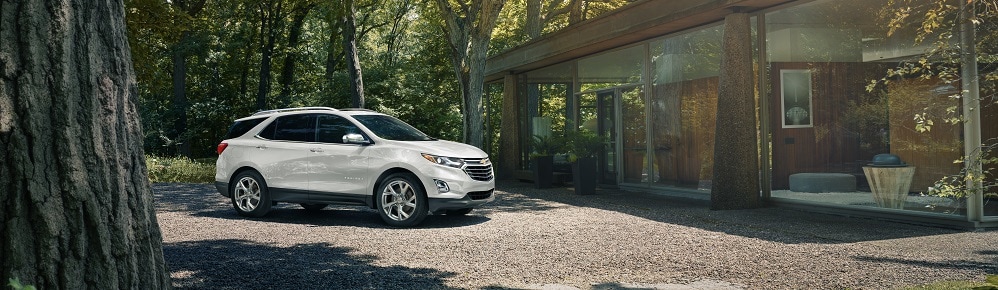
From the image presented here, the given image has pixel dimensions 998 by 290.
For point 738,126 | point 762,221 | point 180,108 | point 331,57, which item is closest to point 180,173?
point 180,108

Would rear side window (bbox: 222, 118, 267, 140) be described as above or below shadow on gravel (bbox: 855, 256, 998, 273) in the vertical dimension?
above

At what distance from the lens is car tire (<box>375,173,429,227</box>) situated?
11250mm

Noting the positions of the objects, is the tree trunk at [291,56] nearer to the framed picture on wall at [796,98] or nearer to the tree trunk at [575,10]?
the tree trunk at [575,10]

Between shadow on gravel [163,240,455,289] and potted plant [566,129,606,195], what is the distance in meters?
8.64

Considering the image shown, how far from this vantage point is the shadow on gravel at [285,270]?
22.2 feet

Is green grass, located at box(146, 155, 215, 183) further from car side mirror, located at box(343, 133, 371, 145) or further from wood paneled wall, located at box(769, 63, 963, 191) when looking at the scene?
wood paneled wall, located at box(769, 63, 963, 191)

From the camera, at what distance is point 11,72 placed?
3562mm

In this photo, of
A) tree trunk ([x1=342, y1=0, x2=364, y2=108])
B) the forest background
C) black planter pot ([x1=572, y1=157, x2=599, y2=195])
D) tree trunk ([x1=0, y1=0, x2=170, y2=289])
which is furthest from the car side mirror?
tree trunk ([x1=342, y1=0, x2=364, y2=108])

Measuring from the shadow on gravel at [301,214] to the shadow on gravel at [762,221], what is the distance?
260cm

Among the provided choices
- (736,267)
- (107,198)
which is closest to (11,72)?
(107,198)

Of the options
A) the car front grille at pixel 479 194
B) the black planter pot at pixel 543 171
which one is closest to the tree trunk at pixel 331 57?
the black planter pot at pixel 543 171

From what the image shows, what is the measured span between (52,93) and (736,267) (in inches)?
222

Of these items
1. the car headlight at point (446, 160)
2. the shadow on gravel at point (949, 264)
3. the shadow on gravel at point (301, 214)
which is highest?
the car headlight at point (446, 160)

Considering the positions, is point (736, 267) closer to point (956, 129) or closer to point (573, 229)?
point (573, 229)
